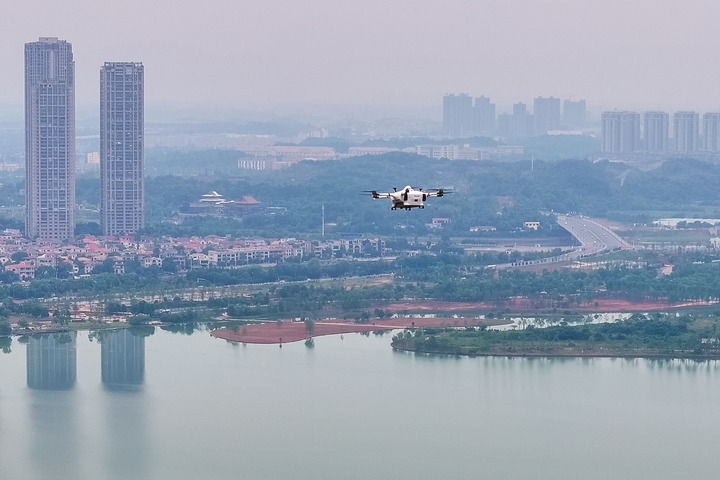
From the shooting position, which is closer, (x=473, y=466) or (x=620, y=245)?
(x=473, y=466)

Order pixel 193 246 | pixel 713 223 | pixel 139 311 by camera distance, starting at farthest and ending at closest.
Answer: pixel 713 223, pixel 193 246, pixel 139 311

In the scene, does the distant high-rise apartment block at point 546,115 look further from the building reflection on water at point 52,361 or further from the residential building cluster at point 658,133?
the building reflection on water at point 52,361

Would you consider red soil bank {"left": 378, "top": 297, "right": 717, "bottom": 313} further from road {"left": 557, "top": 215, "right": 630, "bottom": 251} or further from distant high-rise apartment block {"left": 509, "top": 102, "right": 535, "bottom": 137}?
distant high-rise apartment block {"left": 509, "top": 102, "right": 535, "bottom": 137}

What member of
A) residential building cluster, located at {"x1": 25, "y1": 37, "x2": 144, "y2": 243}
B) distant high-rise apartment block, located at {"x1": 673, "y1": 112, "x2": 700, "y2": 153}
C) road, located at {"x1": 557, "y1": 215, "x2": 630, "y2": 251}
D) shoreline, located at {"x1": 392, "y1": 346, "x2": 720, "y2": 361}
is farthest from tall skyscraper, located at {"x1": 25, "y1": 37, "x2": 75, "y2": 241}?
distant high-rise apartment block, located at {"x1": 673, "y1": 112, "x2": 700, "y2": 153}

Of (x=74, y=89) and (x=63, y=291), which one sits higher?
(x=74, y=89)

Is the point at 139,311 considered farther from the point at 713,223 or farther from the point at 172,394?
the point at 713,223

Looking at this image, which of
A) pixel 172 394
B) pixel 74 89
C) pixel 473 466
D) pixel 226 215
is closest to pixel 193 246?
pixel 74 89

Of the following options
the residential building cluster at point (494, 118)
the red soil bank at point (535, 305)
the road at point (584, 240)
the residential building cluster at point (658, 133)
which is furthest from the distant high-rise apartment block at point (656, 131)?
the red soil bank at point (535, 305)
